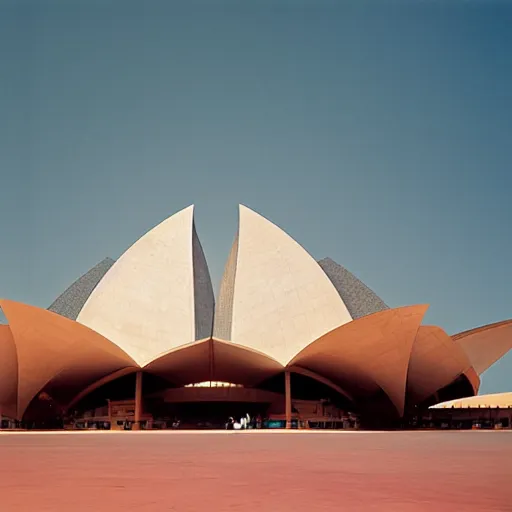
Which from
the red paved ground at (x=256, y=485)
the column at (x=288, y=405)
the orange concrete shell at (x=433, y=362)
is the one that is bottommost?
the red paved ground at (x=256, y=485)

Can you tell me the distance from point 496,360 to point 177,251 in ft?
51.3

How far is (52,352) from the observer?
2416 cm

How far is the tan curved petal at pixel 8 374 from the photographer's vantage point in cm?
2369

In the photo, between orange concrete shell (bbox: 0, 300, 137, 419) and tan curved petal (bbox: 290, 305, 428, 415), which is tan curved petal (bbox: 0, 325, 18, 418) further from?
tan curved petal (bbox: 290, 305, 428, 415)

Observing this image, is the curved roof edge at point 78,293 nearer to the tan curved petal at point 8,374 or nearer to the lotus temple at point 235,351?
the lotus temple at point 235,351

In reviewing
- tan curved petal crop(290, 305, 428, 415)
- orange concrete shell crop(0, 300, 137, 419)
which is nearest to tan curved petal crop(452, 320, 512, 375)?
tan curved petal crop(290, 305, 428, 415)

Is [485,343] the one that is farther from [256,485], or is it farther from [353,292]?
[256,485]

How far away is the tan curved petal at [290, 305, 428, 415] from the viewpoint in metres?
22.7

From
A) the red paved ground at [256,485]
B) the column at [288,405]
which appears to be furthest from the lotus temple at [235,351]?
the red paved ground at [256,485]

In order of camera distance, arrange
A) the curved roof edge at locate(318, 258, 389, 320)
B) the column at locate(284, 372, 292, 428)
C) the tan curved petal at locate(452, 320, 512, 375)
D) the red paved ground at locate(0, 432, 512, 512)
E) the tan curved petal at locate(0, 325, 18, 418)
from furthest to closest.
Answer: the curved roof edge at locate(318, 258, 389, 320) → the column at locate(284, 372, 292, 428) → the tan curved petal at locate(452, 320, 512, 375) → the tan curved petal at locate(0, 325, 18, 418) → the red paved ground at locate(0, 432, 512, 512)

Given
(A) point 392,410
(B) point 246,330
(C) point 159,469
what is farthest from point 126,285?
(C) point 159,469

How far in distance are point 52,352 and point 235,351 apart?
23.9ft

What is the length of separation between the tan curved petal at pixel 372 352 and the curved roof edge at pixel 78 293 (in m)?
11.5

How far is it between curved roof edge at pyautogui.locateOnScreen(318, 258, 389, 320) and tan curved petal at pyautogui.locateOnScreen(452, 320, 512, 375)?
5.68m
